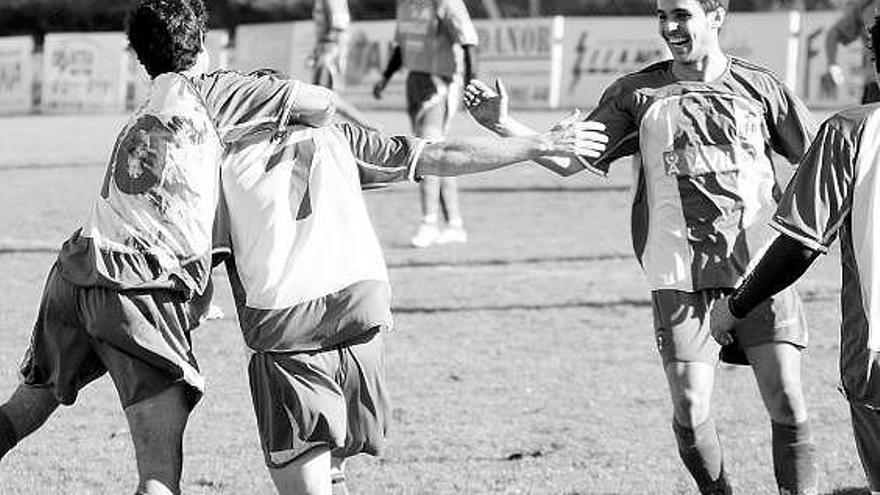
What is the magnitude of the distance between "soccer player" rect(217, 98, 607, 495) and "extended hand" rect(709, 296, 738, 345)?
0.94 m

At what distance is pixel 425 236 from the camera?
44.7 ft

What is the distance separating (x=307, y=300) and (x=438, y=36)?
8.65 m

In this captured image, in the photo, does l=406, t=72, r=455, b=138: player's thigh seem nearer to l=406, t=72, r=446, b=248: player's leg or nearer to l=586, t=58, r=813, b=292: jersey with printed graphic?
l=406, t=72, r=446, b=248: player's leg

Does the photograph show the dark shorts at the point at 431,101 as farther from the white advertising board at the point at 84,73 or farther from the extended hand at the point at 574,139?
the white advertising board at the point at 84,73

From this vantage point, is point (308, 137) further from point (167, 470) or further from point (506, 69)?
point (506, 69)

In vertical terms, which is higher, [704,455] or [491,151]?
[491,151]

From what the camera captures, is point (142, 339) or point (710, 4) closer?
point (142, 339)

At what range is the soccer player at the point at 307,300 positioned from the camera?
502cm

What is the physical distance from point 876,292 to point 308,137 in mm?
1699

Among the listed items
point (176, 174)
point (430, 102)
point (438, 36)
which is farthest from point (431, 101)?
point (176, 174)

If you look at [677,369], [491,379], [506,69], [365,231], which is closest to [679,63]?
[677,369]

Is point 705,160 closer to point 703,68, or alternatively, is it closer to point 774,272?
point 703,68

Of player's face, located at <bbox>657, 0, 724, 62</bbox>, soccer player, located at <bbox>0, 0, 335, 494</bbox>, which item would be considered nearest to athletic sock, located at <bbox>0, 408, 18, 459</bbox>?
soccer player, located at <bbox>0, 0, 335, 494</bbox>

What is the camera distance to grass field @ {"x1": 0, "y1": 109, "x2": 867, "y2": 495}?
6926 mm
